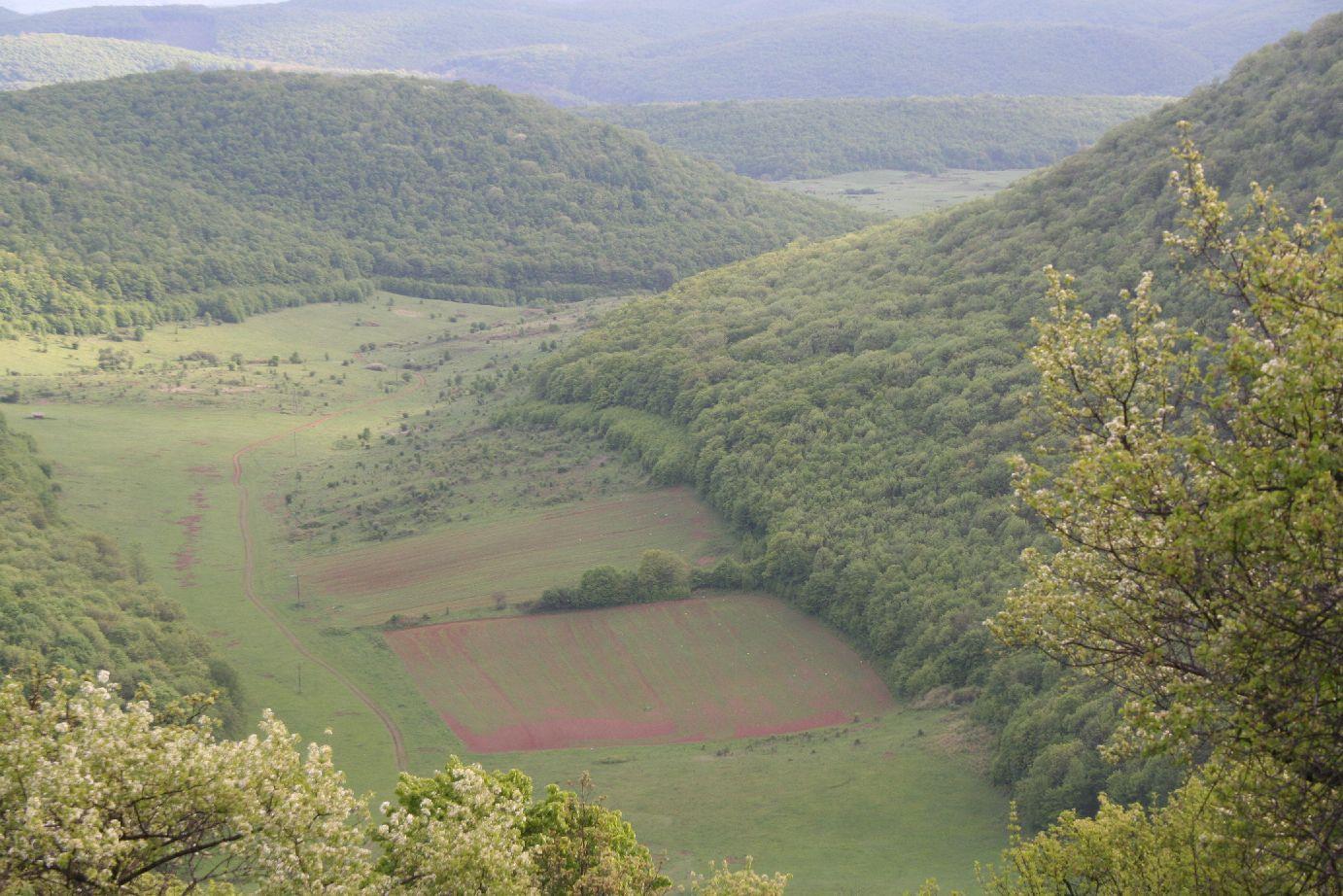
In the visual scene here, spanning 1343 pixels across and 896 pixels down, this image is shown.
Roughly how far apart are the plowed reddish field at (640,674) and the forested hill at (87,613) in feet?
38.7

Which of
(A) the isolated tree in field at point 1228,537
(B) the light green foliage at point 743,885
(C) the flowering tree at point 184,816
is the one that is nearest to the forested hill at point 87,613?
(B) the light green foliage at point 743,885

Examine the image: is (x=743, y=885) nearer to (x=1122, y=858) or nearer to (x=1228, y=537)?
(x=1122, y=858)

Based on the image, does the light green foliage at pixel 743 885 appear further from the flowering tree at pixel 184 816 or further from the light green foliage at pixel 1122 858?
the flowering tree at pixel 184 816

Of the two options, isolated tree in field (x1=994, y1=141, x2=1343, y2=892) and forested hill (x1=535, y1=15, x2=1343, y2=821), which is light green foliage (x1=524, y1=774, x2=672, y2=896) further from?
forested hill (x1=535, y1=15, x2=1343, y2=821)

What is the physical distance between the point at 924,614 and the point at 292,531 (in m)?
49.1

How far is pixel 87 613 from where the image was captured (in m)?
68.9

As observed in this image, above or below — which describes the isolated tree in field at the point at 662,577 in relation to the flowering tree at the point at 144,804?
below

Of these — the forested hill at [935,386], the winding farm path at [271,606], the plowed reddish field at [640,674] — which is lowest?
the winding farm path at [271,606]

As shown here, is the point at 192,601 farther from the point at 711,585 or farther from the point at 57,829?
the point at 57,829

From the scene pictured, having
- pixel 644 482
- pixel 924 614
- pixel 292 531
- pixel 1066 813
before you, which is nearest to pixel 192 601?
pixel 292 531

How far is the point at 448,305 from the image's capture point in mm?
188625

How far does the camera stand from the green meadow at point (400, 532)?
2160 inches

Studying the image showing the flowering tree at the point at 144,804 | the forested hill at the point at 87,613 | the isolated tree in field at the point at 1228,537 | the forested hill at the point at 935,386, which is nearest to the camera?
the isolated tree in field at the point at 1228,537

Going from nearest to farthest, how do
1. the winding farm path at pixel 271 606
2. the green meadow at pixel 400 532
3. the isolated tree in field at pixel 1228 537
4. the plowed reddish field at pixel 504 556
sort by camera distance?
the isolated tree in field at pixel 1228 537 → the green meadow at pixel 400 532 → the winding farm path at pixel 271 606 → the plowed reddish field at pixel 504 556
